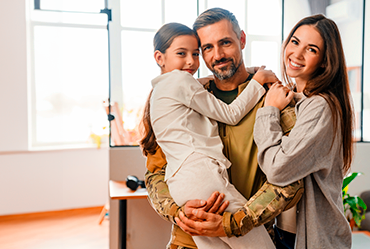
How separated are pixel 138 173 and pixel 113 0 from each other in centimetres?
159

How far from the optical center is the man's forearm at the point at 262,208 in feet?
3.37

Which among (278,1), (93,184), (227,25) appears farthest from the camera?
(93,184)

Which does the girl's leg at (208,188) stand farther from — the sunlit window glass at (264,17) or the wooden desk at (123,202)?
the sunlit window glass at (264,17)

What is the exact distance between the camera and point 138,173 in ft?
9.78

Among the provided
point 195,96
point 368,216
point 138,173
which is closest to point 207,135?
point 195,96

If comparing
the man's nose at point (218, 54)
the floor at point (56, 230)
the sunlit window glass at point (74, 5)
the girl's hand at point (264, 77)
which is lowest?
the floor at point (56, 230)

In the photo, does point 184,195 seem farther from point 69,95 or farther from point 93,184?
point 69,95

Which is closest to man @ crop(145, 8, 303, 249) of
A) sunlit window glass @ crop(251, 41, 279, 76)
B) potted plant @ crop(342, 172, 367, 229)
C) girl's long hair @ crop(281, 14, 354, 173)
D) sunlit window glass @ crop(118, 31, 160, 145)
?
girl's long hair @ crop(281, 14, 354, 173)

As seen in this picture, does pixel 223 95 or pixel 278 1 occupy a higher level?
pixel 278 1

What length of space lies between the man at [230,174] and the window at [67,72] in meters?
4.01

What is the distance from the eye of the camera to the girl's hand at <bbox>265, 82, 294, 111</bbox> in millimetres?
1178

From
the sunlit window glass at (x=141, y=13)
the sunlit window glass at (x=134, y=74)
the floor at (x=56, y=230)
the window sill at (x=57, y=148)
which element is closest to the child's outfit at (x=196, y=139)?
the sunlit window glass at (x=134, y=74)

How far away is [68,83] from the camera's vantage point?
511cm

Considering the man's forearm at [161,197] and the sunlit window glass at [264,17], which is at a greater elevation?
the sunlit window glass at [264,17]
